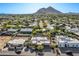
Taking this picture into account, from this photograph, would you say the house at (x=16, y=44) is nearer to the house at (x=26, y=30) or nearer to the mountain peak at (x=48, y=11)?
the house at (x=26, y=30)

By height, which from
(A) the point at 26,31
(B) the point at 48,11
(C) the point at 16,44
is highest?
(B) the point at 48,11

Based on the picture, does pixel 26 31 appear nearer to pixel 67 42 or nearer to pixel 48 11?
pixel 48 11

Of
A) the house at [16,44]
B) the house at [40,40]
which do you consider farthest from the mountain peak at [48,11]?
the house at [16,44]

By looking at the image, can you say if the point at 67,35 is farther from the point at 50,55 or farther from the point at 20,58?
the point at 20,58

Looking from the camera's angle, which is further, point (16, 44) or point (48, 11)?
point (48, 11)

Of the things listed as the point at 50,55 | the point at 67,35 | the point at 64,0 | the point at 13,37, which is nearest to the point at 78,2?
the point at 64,0

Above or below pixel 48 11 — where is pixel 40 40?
below

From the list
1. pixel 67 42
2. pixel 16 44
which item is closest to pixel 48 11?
pixel 67 42

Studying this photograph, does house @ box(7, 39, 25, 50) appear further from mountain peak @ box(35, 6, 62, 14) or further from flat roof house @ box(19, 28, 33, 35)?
mountain peak @ box(35, 6, 62, 14)

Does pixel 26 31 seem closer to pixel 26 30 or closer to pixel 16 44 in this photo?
pixel 26 30

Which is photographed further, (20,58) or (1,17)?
(1,17)

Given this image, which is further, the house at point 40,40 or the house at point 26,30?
the house at point 26,30
